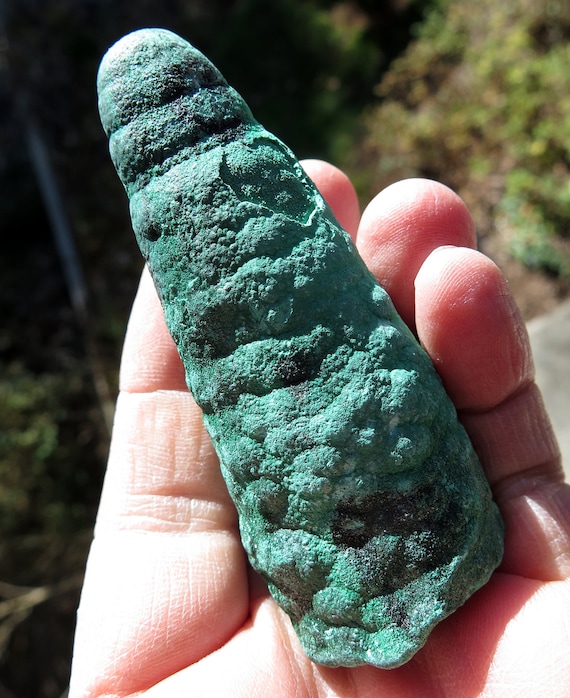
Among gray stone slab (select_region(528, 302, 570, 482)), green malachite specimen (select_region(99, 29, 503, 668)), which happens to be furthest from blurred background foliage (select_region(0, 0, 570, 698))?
green malachite specimen (select_region(99, 29, 503, 668))

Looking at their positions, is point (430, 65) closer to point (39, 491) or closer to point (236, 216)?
point (236, 216)

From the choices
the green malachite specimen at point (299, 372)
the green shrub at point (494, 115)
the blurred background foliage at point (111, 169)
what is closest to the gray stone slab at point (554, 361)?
the blurred background foliage at point (111, 169)

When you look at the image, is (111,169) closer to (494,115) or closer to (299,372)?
(494,115)

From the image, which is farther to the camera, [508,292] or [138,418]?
[138,418]

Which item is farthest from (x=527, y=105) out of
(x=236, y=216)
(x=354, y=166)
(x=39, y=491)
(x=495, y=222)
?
(x=39, y=491)

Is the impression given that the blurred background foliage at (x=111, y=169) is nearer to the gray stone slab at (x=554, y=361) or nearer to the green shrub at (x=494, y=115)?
the green shrub at (x=494, y=115)

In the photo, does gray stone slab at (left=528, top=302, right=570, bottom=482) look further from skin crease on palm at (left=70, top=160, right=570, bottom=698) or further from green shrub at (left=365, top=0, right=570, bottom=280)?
skin crease on palm at (left=70, top=160, right=570, bottom=698)

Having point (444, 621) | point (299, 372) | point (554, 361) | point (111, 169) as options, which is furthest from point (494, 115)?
point (444, 621)
